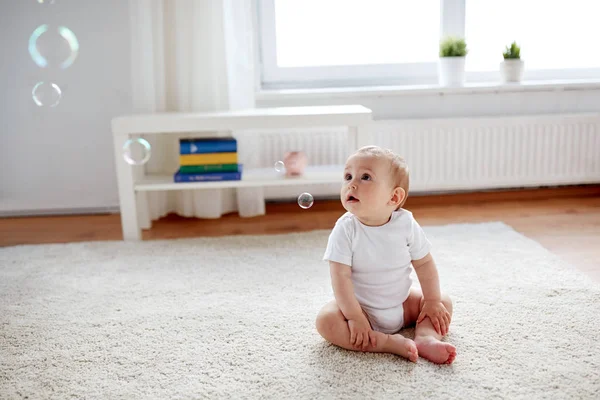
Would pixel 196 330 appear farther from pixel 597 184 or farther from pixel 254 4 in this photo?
pixel 597 184

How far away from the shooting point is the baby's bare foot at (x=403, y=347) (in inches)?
51.7

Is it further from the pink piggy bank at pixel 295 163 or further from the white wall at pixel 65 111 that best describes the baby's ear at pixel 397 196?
the white wall at pixel 65 111

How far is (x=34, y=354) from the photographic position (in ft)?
4.67

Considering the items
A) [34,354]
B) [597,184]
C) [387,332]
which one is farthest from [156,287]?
[597,184]

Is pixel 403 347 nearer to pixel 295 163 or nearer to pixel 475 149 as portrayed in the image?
pixel 295 163

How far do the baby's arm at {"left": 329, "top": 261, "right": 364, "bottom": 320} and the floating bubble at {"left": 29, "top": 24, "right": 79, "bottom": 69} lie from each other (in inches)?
61.7

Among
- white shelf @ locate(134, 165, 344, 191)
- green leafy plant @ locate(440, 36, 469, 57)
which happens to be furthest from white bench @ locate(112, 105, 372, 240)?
green leafy plant @ locate(440, 36, 469, 57)

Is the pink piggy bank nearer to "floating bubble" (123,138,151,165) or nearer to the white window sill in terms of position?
the white window sill

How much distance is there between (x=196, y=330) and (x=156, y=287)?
39 cm

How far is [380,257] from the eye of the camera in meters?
1.38

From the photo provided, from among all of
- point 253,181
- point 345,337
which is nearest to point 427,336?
point 345,337

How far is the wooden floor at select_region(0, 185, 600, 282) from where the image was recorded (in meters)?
2.41

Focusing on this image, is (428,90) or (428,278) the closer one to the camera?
(428,278)

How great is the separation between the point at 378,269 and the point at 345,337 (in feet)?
0.58
